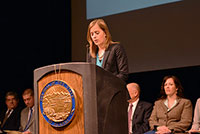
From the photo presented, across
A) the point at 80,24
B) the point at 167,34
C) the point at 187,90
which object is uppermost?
the point at 80,24

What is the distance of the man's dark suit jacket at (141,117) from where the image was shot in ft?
12.9

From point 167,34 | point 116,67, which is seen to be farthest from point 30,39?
point 116,67

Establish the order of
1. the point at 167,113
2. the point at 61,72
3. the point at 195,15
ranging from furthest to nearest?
the point at 195,15 → the point at 167,113 → the point at 61,72

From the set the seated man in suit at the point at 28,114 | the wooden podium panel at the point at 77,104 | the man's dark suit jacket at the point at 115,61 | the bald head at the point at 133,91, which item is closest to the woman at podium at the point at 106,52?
the man's dark suit jacket at the point at 115,61

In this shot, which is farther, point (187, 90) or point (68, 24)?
point (68, 24)

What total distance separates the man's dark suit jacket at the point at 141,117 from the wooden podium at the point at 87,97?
2193mm

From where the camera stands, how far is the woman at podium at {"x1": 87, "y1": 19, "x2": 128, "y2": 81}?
203cm

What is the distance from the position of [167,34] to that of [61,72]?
3174mm

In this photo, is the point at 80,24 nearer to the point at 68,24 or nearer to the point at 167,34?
the point at 68,24

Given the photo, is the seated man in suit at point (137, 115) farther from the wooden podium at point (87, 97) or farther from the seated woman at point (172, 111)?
the wooden podium at point (87, 97)

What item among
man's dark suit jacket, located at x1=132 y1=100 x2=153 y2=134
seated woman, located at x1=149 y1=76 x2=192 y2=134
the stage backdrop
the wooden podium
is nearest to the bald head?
man's dark suit jacket, located at x1=132 y1=100 x2=153 y2=134

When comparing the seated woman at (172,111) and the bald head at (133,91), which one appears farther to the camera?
the bald head at (133,91)

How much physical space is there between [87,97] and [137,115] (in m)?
2.50

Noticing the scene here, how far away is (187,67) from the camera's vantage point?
4.43m
